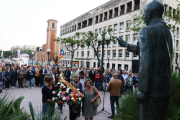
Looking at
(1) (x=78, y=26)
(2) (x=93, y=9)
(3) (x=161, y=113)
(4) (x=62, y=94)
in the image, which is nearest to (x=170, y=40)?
(3) (x=161, y=113)

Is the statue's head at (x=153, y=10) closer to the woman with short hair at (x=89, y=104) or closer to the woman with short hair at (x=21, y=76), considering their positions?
the woman with short hair at (x=89, y=104)

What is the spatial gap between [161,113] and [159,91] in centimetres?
37

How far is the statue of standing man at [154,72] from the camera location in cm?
251

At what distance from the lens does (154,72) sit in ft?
8.32

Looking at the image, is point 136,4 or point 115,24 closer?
point 136,4

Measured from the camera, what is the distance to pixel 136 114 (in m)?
3.59

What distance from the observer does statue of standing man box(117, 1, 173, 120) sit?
251 centimetres

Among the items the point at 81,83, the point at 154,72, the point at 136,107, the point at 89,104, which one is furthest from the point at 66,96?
the point at 154,72

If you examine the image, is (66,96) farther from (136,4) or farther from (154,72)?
(136,4)

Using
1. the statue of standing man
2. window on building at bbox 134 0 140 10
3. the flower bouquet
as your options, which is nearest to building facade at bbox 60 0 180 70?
window on building at bbox 134 0 140 10

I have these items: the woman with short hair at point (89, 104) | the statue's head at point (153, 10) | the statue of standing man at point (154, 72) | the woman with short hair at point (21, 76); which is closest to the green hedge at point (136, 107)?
the statue of standing man at point (154, 72)

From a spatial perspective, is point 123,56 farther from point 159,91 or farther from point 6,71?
point 159,91

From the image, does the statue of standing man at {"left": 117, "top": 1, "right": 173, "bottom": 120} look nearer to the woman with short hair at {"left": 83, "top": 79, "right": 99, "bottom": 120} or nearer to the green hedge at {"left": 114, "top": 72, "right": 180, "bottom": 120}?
the green hedge at {"left": 114, "top": 72, "right": 180, "bottom": 120}

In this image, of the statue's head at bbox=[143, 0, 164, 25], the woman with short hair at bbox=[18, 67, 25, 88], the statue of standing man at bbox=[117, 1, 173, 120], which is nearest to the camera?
the statue of standing man at bbox=[117, 1, 173, 120]
